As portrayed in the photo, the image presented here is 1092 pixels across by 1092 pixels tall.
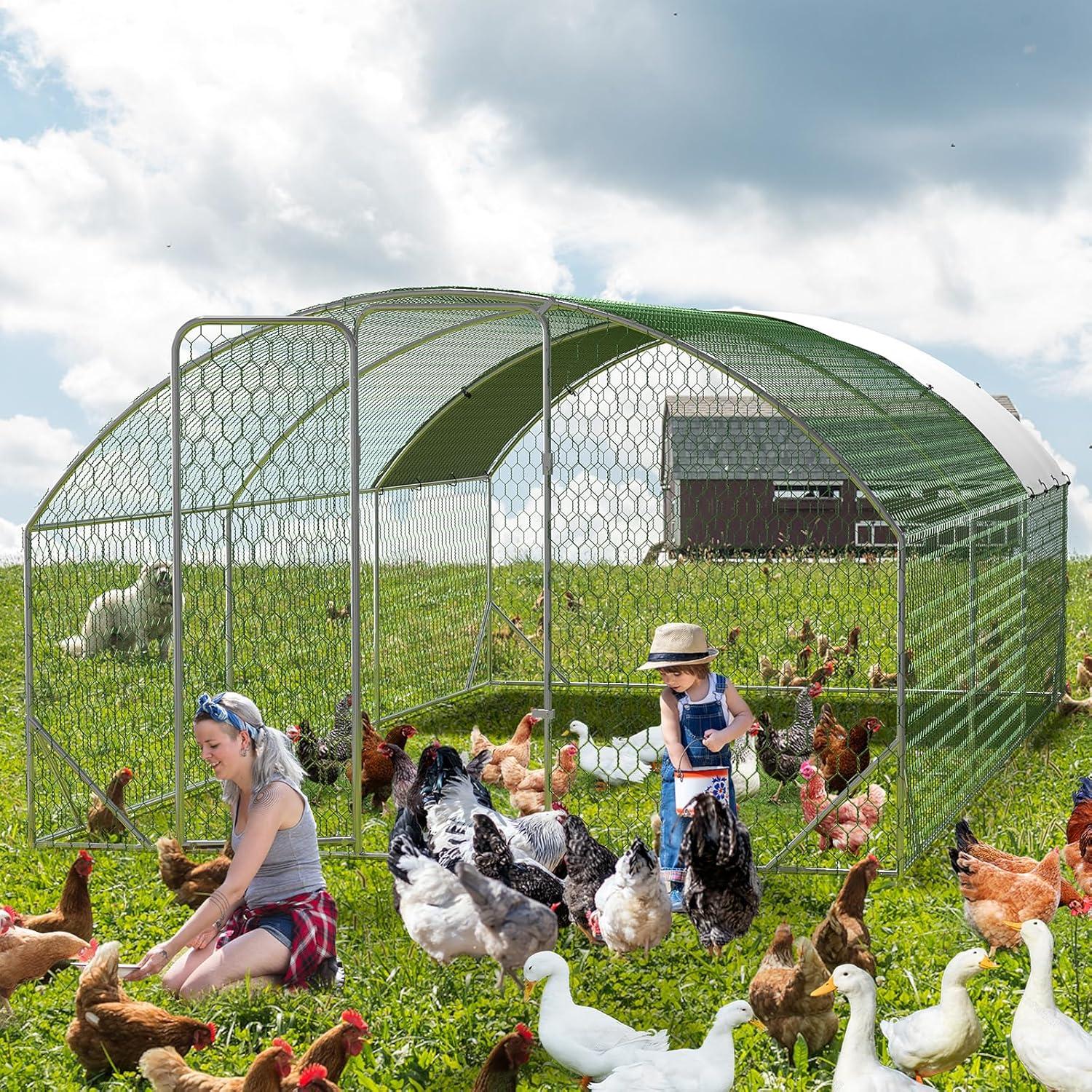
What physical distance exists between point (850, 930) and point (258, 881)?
194 centimetres

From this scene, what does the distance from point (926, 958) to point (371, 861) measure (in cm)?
236

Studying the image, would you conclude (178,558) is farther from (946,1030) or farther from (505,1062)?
(946,1030)

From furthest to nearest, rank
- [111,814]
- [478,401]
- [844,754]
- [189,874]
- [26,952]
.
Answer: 1. [478,401]
2. [844,754]
3. [111,814]
4. [189,874]
5. [26,952]

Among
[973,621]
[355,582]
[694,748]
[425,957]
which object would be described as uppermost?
[355,582]

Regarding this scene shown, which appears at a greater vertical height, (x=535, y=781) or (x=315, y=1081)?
(x=535, y=781)

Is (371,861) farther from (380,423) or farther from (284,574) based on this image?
(380,423)

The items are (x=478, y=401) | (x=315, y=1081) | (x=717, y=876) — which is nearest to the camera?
(x=315, y=1081)

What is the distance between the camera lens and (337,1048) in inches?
143

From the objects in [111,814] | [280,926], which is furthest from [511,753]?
[280,926]

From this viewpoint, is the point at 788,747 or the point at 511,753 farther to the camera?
the point at 511,753

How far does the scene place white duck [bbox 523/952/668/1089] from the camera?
3.62 meters

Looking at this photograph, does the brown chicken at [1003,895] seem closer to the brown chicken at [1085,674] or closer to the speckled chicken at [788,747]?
the speckled chicken at [788,747]

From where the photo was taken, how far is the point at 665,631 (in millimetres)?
5105

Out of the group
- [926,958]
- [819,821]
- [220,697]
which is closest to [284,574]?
[220,697]
